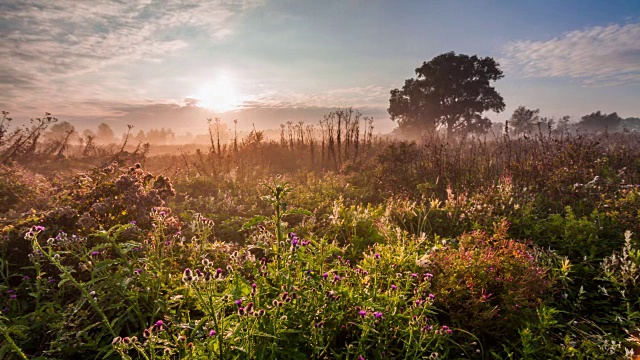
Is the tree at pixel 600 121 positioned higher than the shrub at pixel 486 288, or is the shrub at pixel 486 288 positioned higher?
the tree at pixel 600 121

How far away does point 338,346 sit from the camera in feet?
7.86

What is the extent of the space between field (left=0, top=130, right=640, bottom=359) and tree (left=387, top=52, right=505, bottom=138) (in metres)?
30.7

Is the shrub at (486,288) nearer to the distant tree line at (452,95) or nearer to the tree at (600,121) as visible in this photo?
the distant tree line at (452,95)

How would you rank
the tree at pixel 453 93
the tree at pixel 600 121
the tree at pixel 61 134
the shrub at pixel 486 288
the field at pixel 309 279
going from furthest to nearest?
the tree at pixel 600 121 → the tree at pixel 453 93 → the tree at pixel 61 134 → the shrub at pixel 486 288 → the field at pixel 309 279

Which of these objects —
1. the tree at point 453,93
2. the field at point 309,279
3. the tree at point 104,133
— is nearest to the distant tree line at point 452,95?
the tree at point 453,93

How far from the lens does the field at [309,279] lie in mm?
2055

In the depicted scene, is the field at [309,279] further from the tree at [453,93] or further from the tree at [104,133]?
the tree at [104,133]

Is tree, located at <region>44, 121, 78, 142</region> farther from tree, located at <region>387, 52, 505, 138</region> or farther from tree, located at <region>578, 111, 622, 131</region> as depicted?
tree, located at <region>578, 111, 622, 131</region>

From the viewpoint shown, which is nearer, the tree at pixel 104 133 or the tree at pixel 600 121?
the tree at pixel 600 121

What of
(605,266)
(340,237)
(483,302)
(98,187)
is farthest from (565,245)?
(98,187)

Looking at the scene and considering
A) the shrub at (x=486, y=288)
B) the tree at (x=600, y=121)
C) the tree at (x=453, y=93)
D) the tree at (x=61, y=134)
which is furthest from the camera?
the tree at (x=600, y=121)

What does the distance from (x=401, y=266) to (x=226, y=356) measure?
1888 mm

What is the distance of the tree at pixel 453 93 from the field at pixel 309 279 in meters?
30.7

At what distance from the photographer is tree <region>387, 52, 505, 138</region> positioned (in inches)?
1351
